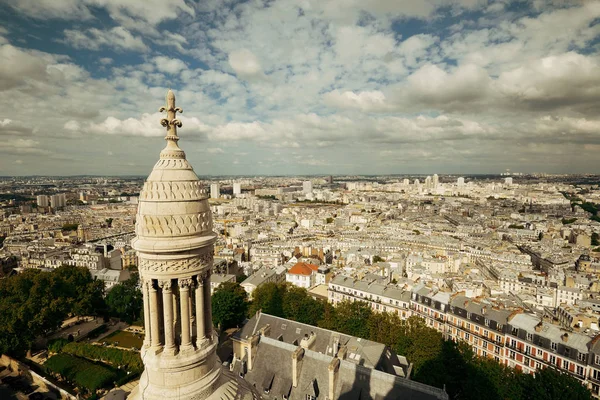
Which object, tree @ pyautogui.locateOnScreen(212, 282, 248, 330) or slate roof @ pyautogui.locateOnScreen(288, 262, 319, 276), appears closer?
tree @ pyautogui.locateOnScreen(212, 282, 248, 330)

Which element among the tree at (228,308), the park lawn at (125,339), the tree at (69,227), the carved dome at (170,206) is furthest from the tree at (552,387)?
the tree at (69,227)

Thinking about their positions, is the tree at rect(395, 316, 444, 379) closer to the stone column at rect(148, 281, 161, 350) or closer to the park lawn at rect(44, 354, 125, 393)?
the park lawn at rect(44, 354, 125, 393)

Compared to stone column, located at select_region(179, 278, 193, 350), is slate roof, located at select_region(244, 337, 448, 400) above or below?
below

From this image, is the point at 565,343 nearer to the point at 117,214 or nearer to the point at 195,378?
the point at 195,378

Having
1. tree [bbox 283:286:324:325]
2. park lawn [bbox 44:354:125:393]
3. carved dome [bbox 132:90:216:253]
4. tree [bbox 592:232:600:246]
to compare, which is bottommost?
tree [bbox 592:232:600:246]

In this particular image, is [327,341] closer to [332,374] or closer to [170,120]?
[332,374]

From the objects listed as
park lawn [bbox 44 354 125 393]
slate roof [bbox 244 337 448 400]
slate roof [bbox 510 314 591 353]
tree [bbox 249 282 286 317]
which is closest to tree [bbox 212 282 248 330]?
Answer: tree [bbox 249 282 286 317]

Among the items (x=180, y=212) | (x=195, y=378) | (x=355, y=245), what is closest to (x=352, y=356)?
(x=195, y=378)
